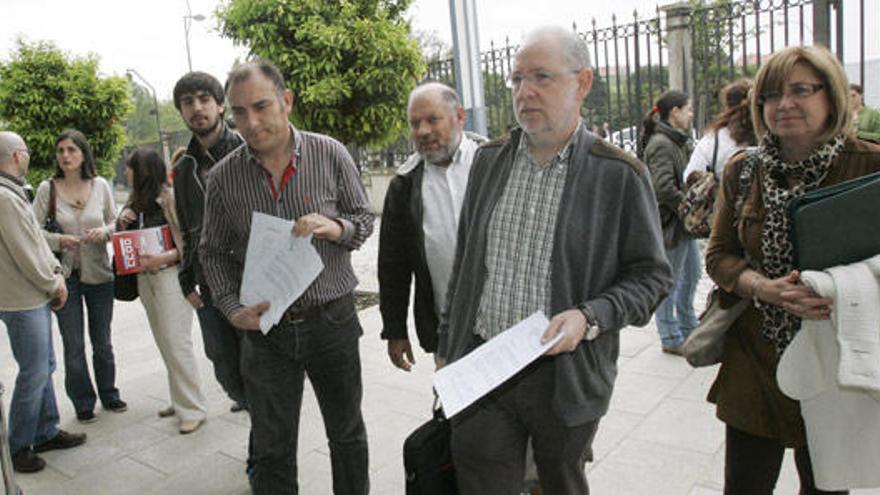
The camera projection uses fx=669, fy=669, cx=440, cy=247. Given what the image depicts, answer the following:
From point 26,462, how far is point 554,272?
11.9 ft

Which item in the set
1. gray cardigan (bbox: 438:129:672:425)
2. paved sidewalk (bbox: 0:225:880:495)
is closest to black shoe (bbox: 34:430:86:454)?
paved sidewalk (bbox: 0:225:880:495)

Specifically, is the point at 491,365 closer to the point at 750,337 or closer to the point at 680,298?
the point at 750,337

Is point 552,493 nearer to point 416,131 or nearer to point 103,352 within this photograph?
point 416,131

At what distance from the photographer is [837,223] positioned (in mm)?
1854

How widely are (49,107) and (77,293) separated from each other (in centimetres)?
486

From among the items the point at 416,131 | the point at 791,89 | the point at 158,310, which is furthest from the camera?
the point at 158,310

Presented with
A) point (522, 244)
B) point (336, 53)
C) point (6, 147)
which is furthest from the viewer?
point (336, 53)

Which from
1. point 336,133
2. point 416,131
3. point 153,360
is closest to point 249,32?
point 336,133

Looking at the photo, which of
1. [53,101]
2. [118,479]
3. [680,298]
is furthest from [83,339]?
[53,101]

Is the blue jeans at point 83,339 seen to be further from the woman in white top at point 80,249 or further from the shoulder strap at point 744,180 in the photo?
the shoulder strap at point 744,180

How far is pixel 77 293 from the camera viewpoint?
457 centimetres

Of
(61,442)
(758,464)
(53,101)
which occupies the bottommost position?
(61,442)

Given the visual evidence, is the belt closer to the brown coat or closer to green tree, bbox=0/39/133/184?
the brown coat

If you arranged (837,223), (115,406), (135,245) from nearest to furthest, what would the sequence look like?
(837,223) → (135,245) → (115,406)
